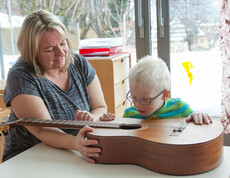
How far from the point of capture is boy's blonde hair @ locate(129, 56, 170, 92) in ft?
4.25

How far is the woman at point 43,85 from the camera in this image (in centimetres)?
135

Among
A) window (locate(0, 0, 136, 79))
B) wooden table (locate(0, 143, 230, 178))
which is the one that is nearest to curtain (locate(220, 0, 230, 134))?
window (locate(0, 0, 136, 79))

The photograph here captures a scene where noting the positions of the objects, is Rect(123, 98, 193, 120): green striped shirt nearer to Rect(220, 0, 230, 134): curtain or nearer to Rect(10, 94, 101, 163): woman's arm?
Rect(10, 94, 101, 163): woman's arm

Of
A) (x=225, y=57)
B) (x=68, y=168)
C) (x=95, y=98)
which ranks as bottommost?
(x=68, y=168)

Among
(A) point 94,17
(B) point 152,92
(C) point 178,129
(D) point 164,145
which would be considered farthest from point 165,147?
(A) point 94,17

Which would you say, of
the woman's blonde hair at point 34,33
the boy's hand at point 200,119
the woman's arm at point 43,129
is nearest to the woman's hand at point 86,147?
the woman's arm at point 43,129

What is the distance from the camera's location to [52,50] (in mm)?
1490

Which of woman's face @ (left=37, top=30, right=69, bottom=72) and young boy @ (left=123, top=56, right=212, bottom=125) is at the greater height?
woman's face @ (left=37, top=30, right=69, bottom=72)

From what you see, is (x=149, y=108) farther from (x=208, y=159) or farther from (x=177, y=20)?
(x=177, y=20)

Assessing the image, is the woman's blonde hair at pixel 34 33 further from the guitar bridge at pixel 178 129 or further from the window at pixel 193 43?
the window at pixel 193 43

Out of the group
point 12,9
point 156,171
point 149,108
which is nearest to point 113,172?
point 156,171

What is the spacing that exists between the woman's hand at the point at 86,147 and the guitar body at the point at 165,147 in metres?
0.02

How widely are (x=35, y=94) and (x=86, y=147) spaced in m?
0.43

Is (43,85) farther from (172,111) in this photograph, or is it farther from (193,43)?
(193,43)
